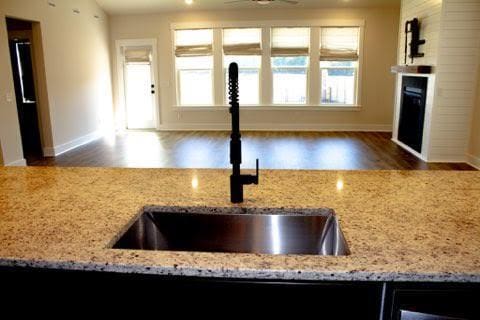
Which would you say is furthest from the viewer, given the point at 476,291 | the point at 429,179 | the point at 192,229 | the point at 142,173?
the point at 142,173

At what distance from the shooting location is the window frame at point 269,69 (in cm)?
895

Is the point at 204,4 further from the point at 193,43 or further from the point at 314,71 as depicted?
the point at 314,71

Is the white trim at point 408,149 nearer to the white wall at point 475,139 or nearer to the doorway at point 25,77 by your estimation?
the white wall at point 475,139

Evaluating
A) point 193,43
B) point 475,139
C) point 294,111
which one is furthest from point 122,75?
point 475,139

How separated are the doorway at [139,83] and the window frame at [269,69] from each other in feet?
1.95

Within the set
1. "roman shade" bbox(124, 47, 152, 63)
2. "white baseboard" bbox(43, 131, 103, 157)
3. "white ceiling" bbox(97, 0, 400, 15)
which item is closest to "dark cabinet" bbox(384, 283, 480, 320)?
"white baseboard" bbox(43, 131, 103, 157)

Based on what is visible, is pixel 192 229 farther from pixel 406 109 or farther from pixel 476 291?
pixel 406 109

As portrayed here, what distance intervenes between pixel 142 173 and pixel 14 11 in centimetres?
556

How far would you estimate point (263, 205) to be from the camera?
1.43 meters

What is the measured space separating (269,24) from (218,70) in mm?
1626

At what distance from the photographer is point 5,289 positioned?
42.3 inches

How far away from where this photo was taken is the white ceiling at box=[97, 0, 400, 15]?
8.55 m

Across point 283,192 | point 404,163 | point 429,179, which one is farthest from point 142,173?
point 404,163

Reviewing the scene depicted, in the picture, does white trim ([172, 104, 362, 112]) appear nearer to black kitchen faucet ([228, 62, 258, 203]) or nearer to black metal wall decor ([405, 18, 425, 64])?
black metal wall decor ([405, 18, 425, 64])
